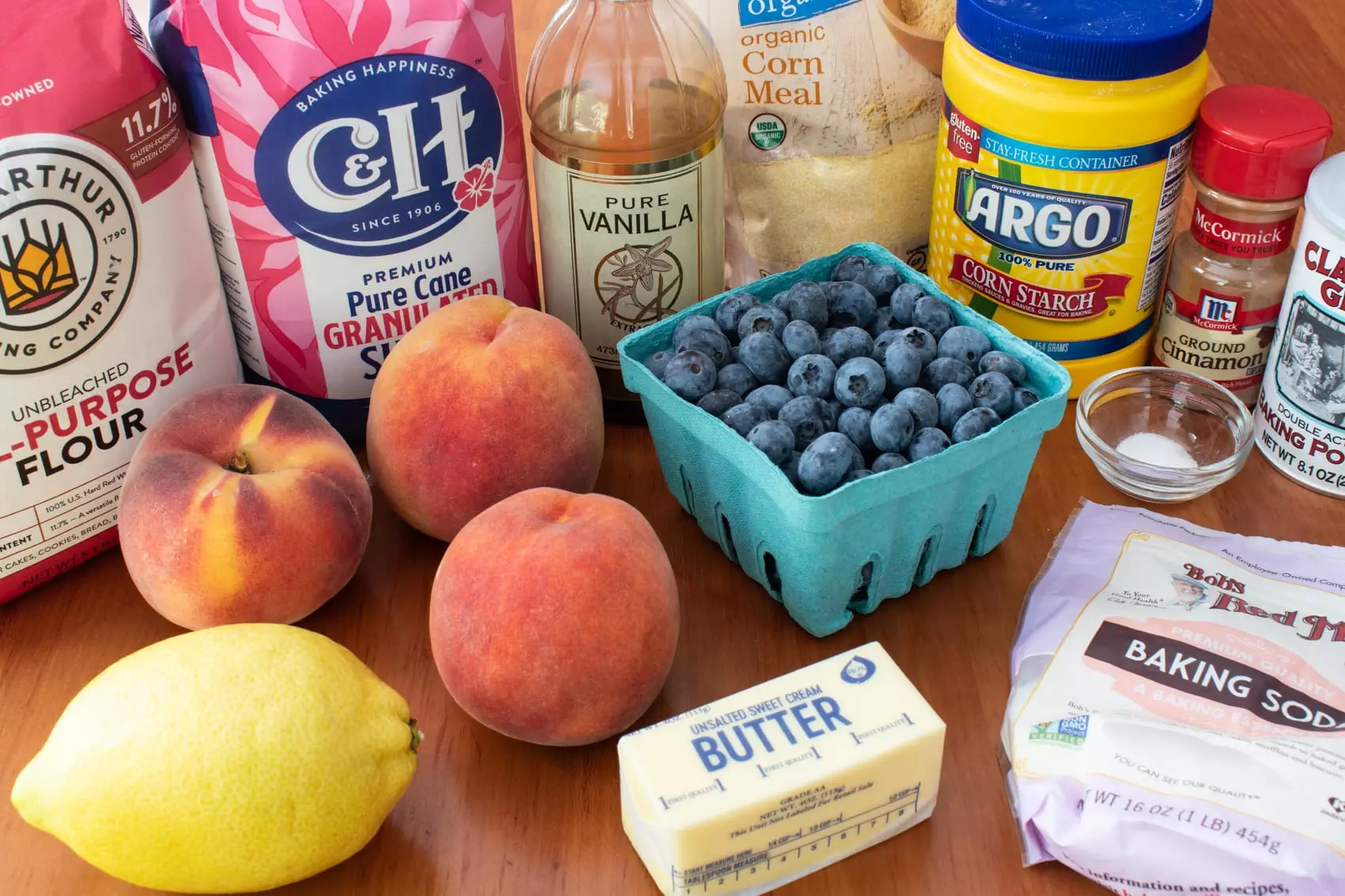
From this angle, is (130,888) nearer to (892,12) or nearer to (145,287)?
(145,287)

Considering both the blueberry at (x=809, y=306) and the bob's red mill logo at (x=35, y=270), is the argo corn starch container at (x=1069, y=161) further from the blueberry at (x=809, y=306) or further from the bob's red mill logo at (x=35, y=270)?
the bob's red mill logo at (x=35, y=270)

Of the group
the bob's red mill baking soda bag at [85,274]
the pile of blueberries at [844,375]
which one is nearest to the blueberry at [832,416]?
the pile of blueberries at [844,375]

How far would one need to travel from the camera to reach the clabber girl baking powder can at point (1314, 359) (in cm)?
77

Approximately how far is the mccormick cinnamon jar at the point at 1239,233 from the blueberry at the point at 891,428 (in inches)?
11.0

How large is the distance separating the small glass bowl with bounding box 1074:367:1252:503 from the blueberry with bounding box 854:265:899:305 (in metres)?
0.16

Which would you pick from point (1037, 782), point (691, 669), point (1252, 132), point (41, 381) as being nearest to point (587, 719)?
point (691, 669)

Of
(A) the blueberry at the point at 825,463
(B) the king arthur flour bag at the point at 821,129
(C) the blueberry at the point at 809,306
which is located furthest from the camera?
(B) the king arthur flour bag at the point at 821,129

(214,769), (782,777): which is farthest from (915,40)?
(214,769)

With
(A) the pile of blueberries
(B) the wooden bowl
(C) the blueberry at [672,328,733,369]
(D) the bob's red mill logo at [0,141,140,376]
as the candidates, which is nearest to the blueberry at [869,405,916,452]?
(A) the pile of blueberries

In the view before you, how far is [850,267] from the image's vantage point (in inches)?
32.5

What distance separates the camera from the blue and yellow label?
0.81m

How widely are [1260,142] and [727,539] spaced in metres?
0.39

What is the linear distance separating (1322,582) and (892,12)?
1.49 feet

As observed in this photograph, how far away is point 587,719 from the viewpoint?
0.65 meters
